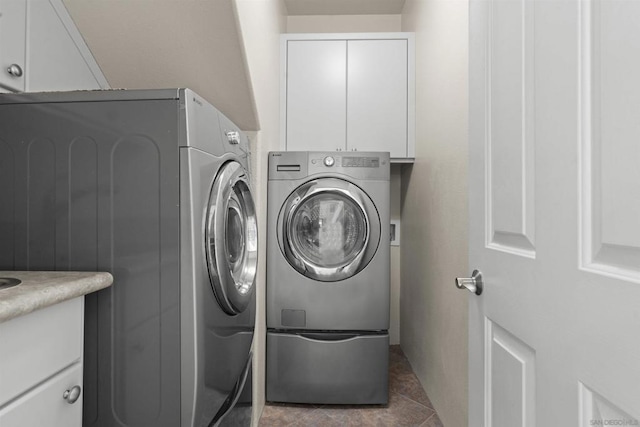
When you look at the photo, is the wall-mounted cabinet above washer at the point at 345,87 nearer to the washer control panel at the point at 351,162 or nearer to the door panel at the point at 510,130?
the washer control panel at the point at 351,162

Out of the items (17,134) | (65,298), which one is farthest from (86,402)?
(17,134)

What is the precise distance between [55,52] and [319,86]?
1523 mm

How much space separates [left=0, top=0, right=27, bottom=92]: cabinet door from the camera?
1206mm

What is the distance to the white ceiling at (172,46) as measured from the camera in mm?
1433

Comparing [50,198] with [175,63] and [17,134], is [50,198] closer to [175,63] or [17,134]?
[17,134]

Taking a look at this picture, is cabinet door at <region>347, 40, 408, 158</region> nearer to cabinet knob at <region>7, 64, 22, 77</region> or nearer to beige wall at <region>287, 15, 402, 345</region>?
beige wall at <region>287, 15, 402, 345</region>

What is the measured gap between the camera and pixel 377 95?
99.8 inches

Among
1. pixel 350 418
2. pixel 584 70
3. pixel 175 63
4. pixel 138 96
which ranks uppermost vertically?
pixel 175 63

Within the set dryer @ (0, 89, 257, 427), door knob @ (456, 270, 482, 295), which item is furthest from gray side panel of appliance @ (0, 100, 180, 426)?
door knob @ (456, 270, 482, 295)

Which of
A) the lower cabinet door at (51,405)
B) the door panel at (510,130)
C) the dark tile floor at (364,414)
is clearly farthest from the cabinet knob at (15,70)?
the dark tile floor at (364,414)

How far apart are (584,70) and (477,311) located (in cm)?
61

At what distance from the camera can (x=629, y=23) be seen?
480 millimetres

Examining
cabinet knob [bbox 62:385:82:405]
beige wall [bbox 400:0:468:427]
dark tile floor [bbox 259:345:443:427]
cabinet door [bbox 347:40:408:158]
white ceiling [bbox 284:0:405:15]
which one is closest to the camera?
cabinet knob [bbox 62:385:82:405]

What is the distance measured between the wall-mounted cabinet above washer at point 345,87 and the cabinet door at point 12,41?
1.49 metres
